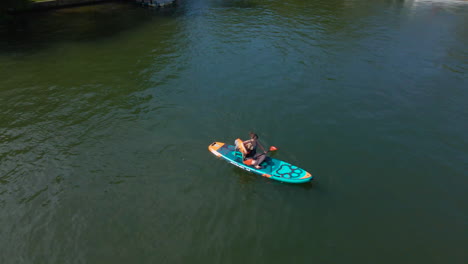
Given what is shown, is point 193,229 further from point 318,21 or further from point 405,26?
point 405,26

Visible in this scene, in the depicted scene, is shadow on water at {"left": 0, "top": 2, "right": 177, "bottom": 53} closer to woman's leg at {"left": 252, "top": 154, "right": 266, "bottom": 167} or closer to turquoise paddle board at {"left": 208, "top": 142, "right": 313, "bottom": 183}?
turquoise paddle board at {"left": 208, "top": 142, "right": 313, "bottom": 183}

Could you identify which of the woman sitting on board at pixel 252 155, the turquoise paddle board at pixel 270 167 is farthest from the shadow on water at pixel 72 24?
the woman sitting on board at pixel 252 155

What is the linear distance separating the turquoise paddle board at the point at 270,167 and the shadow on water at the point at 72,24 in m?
22.8

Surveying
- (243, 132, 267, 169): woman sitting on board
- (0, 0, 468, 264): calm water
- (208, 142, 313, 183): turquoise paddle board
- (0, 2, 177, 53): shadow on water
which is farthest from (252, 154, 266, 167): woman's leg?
(0, 2, 177, 53): shadow on water

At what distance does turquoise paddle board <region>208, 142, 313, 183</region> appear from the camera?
13.2 m

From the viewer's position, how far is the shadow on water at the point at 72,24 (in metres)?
29.7

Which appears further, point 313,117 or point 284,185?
point 313,117

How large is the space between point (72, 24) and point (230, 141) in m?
29.0

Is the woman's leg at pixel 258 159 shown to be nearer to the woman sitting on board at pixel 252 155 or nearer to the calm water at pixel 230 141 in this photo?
the woman sitting on board at pixel 252 155

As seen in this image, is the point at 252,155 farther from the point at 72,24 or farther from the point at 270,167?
the point at 72,24

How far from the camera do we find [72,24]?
34344mm

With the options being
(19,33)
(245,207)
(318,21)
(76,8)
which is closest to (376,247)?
(245,207)

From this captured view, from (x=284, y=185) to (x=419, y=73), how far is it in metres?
18.0

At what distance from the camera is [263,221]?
12000 millimetres
